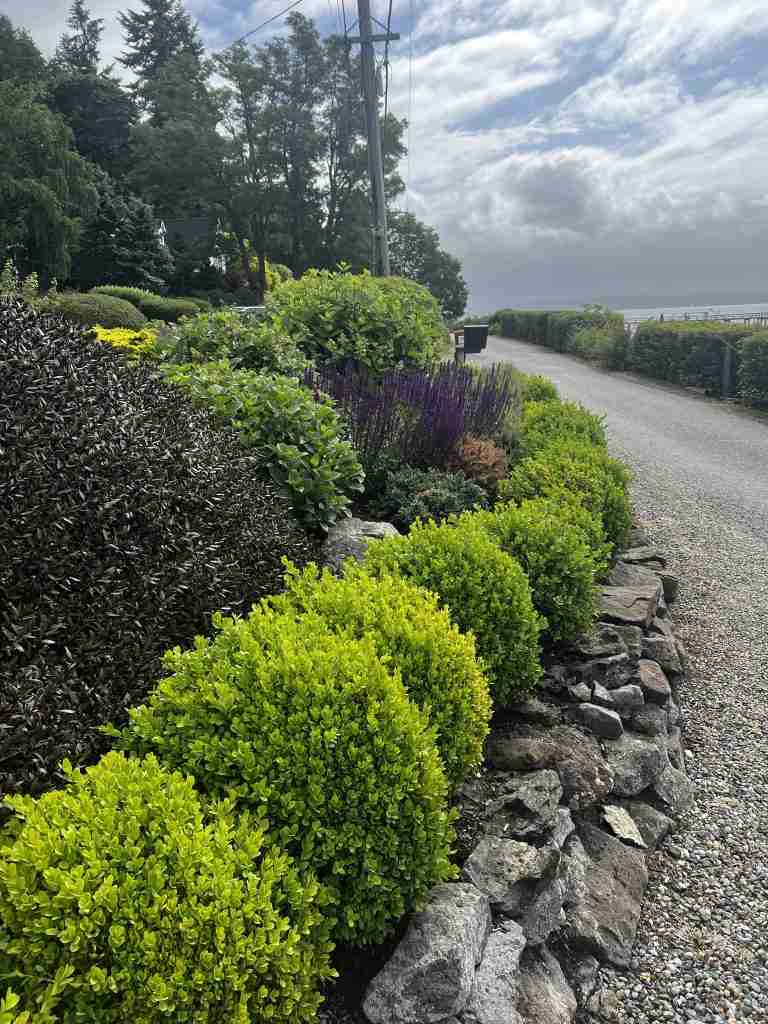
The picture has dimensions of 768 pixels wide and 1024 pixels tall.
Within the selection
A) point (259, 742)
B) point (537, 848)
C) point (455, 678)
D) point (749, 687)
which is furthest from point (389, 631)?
point (749, 687)

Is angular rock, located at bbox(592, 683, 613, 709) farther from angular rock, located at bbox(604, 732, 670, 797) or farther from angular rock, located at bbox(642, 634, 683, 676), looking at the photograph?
angular rock, located at bbox(642, 634, 683, 676)

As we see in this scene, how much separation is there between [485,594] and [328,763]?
1.42m

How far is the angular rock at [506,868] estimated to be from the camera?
94.3 inches

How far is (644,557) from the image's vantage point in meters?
6.03

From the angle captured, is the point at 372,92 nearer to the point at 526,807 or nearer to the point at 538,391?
the point at 538,391

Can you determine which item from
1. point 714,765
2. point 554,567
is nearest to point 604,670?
point 554,567

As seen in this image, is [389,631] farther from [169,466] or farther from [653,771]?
[653,771]

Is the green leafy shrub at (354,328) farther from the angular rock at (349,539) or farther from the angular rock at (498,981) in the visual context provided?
the angular rock at (498,981)

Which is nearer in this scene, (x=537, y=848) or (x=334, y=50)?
(x=537, y=848)

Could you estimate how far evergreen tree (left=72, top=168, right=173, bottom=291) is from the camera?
99.2ft

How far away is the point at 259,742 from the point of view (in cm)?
208

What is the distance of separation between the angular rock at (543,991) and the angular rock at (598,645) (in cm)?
177

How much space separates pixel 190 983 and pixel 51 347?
2.46 meters

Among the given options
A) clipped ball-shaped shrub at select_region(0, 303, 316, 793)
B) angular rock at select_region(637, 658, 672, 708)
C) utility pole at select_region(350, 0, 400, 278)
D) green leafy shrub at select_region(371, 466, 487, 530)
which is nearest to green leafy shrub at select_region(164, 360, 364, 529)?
green leafy shrub at select_region(371, 466, 487, 530)
